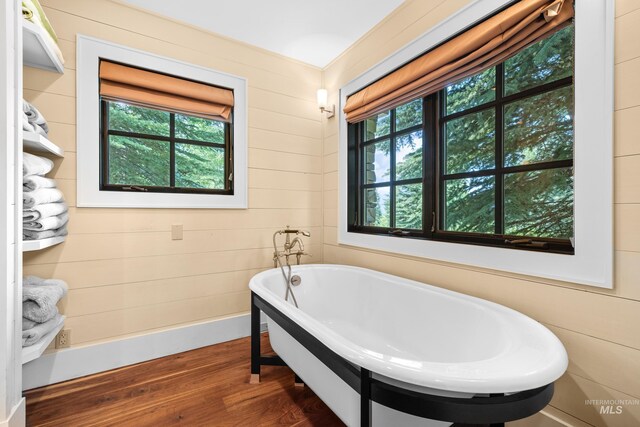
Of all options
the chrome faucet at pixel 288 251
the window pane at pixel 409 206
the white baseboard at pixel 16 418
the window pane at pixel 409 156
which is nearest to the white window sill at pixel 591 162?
the window pane at pixel 409 206

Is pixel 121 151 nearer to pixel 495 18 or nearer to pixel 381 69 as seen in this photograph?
pixel 381 69

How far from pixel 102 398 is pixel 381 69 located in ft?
9.09

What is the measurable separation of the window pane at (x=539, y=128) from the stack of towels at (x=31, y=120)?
8.00 ft

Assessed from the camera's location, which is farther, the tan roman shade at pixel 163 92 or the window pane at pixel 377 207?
the window pane at pixel 377 207

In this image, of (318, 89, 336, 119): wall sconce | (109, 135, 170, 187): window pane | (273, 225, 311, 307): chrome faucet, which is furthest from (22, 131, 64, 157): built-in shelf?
(318, 89, 336, 119): wall sconce

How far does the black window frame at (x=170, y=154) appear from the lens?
196 centimetres

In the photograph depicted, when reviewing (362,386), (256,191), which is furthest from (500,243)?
(256,191)

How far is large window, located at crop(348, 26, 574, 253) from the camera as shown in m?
1.36

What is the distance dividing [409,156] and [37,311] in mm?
2383

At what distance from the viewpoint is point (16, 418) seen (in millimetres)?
1258

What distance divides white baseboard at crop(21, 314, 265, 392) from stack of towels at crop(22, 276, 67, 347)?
14.3 inches

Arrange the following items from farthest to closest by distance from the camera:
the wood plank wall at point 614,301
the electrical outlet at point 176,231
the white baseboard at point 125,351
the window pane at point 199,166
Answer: the window pane at point 199,166, the electrical outlet at point 176,231, the white baseboard at point 125,351, the wood plank wall at point 614,301

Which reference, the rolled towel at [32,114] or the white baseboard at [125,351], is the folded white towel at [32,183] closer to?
the rolled towel at [32,114]

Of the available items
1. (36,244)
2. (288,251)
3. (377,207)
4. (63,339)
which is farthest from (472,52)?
(63,339)
